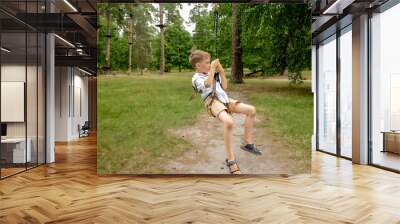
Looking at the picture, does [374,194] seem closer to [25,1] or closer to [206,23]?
[206,23]

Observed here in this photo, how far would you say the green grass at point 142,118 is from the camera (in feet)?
23.1

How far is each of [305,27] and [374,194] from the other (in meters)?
3.02

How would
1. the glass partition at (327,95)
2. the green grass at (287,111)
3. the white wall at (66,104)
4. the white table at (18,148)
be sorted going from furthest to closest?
the white wall at (66,104) → the glass partition at (327,95) → the green grass at (287,111) → the white table at (18,148)

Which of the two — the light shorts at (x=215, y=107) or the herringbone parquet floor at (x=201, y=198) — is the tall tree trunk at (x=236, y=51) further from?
the herringbone parquet floor at (x=201, y=198)

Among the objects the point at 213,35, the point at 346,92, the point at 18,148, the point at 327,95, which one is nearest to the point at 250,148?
the point at 213,35

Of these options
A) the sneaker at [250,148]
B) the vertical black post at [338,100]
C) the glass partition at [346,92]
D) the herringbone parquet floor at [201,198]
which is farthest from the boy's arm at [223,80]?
the vertical black post at [338,100]

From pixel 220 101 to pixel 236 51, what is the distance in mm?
948

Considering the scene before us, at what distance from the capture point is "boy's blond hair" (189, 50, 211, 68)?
7.04 meters

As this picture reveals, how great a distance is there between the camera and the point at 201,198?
543 centimetres

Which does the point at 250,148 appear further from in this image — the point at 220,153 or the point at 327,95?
the point at 327,95

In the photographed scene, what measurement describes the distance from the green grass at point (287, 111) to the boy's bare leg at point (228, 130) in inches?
19.4

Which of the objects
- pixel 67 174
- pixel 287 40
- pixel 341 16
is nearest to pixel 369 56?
pixel 341 16

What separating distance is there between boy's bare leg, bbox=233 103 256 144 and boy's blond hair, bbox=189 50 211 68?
3.16 feet

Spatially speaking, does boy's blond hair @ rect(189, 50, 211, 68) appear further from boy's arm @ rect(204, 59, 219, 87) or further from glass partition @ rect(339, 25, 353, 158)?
glass partition @ rect(339, 25, 353, 158)
